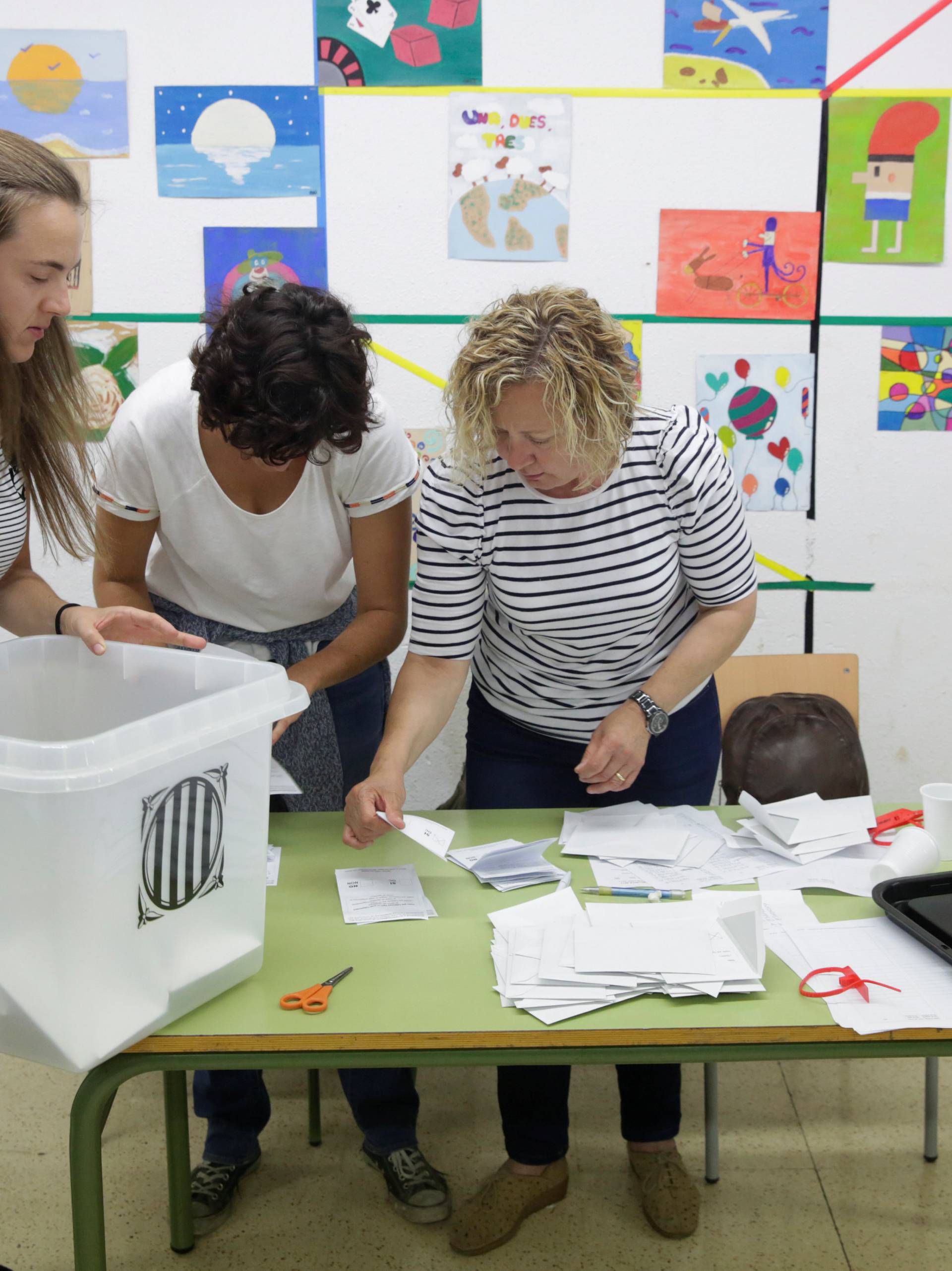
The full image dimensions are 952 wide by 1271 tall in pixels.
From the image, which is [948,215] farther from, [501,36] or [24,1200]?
[24,1200]

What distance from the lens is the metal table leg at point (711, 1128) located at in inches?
67.8

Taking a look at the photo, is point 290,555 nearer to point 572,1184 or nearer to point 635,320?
point 572,1184

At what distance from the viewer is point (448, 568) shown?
4.95 ft

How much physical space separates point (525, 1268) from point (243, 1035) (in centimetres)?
85

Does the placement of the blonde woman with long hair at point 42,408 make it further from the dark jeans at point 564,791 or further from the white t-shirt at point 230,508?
the dark jeans at point 564,791

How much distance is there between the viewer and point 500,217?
2428 millimetres

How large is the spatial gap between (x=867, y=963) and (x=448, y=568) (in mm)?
738

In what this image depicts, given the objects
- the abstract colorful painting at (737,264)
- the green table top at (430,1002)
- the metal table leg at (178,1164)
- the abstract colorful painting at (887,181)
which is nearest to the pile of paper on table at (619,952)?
Result: the green table top at (430,1002)

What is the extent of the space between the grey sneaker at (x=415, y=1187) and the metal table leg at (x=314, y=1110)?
0.55 feet

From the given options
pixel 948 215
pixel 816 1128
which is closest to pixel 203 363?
pixel 816 1128

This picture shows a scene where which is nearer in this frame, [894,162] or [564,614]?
[564,614]

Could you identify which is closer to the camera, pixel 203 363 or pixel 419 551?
pixel 203 363

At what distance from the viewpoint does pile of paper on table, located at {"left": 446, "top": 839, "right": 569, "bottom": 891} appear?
138cm

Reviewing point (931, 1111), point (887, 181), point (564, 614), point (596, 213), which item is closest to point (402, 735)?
point (564, 614)
